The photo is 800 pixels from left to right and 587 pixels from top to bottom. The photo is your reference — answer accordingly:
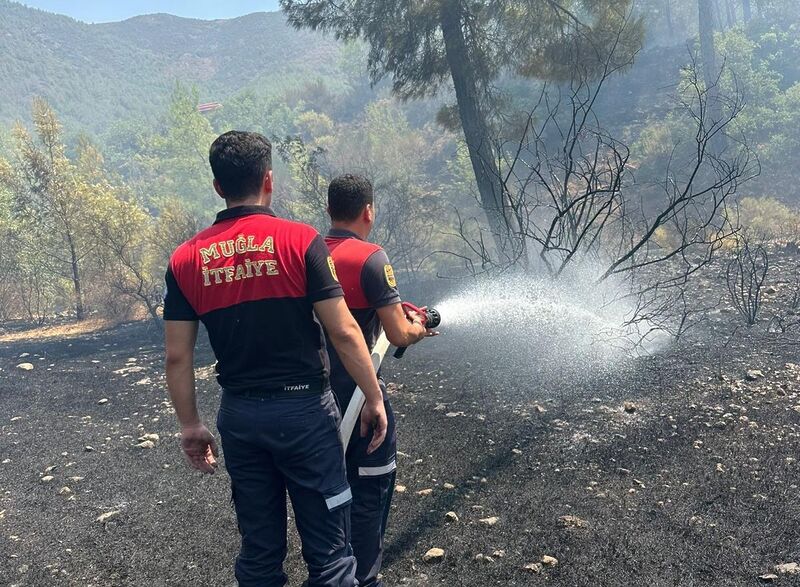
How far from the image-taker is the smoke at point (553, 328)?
21.2ft

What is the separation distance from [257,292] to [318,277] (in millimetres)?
218

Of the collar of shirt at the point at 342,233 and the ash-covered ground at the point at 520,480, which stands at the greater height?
the collar of shirt at the point at 342,233

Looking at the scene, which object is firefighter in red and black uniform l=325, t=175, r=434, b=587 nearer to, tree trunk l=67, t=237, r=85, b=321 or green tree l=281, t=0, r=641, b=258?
green tree l=281, t=0, r=641, b=258

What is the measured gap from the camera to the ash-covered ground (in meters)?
3.11

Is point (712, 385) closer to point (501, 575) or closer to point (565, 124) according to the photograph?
point (501, 575)

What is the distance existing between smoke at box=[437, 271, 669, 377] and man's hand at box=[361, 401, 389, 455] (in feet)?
12.6

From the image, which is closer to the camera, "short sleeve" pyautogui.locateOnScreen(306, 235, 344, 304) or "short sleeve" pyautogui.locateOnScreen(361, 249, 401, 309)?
"short sleeve" pyautogui.locateOnScreen(306, 235, 344, 304)

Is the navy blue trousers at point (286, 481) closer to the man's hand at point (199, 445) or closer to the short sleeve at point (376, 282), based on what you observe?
the man's hand at point (199, 445)

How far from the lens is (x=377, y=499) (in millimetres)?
2744

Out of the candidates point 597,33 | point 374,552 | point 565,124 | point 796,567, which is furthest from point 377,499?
point 565,124

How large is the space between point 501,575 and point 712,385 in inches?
125

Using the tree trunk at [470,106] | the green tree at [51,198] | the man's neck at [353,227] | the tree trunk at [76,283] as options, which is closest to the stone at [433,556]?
the man's neck at [353,227]

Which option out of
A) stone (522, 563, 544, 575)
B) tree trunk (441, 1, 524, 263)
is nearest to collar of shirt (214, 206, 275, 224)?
stone (522, 563, 544, 575)

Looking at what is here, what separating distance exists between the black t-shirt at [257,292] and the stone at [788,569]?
2.29 m
